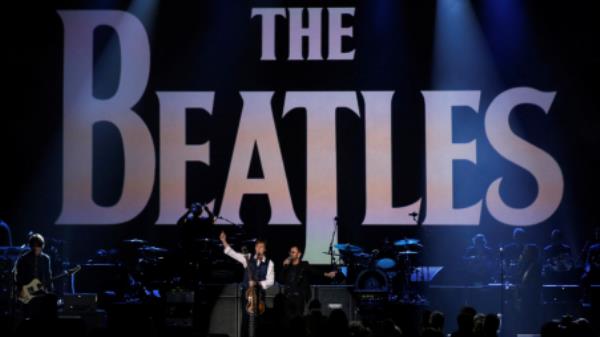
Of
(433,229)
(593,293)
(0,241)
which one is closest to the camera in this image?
(593,293)

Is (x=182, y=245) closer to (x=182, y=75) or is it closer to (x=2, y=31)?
(x=182, y=75)

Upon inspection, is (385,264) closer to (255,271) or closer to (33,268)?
(255,271)

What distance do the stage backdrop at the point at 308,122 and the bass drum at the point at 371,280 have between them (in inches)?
71.9

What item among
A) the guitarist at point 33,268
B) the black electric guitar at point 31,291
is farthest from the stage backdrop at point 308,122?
the black electric guitar at point 31,291

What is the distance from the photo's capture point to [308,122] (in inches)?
645

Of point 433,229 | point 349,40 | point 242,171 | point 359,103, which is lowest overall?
point 433,229

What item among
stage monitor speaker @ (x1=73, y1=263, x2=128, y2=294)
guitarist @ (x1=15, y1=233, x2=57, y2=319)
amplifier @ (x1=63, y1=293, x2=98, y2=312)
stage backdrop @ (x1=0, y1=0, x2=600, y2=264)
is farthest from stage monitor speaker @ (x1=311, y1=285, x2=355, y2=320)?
guitarist @ (x1=15, y1=233, x2=57, y2=319)

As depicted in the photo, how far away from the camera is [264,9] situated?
16.5m

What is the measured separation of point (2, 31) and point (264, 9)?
5.00 m

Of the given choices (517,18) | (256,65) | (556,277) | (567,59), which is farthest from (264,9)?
(556,277)

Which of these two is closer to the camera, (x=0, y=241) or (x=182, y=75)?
(x=0, y=241)

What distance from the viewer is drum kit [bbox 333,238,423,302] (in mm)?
14298

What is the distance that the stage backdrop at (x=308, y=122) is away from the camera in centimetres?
1622

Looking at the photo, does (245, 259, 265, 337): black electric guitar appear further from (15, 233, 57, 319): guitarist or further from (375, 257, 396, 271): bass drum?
(15, 233, 57, 319): guitarist
